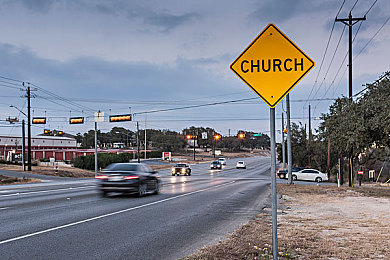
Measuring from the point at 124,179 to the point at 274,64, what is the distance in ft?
43.5

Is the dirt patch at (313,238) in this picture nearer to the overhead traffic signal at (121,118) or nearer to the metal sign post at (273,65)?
the metal sign post at (273,65)

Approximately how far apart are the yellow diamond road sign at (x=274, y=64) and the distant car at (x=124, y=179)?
13.0 meters

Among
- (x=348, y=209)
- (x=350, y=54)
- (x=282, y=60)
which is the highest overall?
(x=350, y=54)

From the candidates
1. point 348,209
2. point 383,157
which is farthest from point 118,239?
point 383,157

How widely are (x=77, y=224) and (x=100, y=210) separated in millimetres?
2792

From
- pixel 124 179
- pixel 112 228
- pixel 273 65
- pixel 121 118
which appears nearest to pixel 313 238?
pixel 273 65

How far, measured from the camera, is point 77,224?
9891mm

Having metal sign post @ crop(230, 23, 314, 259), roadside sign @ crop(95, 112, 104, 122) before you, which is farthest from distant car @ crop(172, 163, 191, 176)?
metal sign post @ crop(230, 23, 314, 259)

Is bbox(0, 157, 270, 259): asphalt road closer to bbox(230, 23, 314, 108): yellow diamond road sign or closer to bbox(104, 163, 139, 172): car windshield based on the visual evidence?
bbox(104, 163, 139, 172): car windshield

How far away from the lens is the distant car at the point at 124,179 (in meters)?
17.1

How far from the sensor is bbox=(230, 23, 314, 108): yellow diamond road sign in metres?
5.00

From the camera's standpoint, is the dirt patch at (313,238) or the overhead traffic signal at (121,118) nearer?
the dirt patch at (313,238)

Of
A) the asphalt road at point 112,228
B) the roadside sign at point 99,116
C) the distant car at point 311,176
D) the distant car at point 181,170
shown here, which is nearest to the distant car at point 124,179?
the asphalt road at point 112,228

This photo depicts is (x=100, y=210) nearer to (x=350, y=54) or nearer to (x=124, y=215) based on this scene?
(x=124, y=215)
